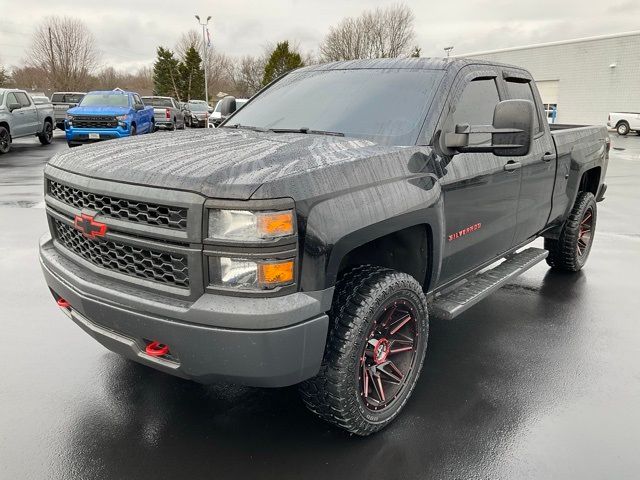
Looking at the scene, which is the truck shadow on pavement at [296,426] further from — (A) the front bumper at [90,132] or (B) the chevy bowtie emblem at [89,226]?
(A) the front bumper at [90,132]

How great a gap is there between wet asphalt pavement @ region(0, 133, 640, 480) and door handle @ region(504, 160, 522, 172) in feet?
4.22

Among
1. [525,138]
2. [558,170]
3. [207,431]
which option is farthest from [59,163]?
[558,170]

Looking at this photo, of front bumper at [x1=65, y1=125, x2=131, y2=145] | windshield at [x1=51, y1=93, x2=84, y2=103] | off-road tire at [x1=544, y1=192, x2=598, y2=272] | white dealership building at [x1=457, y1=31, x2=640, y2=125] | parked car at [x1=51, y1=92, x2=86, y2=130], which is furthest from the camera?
white dealership building at [x1=457, y1=31, x2=640, y2=125]

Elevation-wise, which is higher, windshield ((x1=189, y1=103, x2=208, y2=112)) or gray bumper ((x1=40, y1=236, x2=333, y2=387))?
windshield ((x1=189, y1=103, x2=208, y2=112))

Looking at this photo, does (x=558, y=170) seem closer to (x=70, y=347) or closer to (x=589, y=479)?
(x=589, y=479)

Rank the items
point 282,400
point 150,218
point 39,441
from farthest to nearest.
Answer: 1. point 282,400
2. point 39,441
3. point 150,218

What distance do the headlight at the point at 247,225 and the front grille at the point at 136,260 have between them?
0.70ft

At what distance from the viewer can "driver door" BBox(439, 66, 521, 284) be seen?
313 centimetres

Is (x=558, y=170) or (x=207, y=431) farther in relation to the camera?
(x=558, y=170)

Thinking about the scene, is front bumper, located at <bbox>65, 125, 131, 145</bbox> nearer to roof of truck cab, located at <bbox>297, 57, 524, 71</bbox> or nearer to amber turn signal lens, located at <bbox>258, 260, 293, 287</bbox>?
roof of truck cab, located at <bbox>297, 57, 524, 71</bbox>

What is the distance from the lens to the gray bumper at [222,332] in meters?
2.10

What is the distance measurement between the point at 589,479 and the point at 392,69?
104 inches

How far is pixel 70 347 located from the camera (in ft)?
12.1

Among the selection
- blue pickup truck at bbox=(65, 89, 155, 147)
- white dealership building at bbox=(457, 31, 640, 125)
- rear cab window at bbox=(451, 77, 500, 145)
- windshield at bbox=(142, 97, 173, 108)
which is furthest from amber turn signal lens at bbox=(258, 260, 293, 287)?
white dealership building at bbox=(457, 31, 640, 125)
